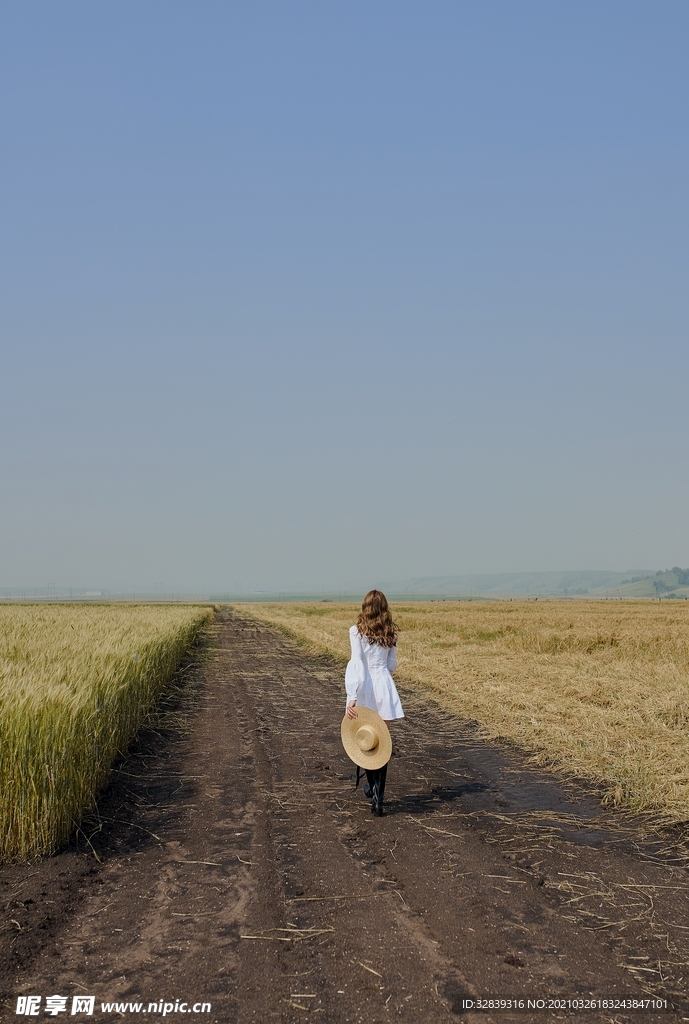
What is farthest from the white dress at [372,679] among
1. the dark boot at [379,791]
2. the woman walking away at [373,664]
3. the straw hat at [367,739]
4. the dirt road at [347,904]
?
the dirt road at [347,904]

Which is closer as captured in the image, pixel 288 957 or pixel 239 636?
pixel 288 957

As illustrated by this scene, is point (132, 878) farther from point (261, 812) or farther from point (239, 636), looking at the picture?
point (239, 636)

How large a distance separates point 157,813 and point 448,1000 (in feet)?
16.4

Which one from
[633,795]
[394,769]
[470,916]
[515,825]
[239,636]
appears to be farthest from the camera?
[239,636]

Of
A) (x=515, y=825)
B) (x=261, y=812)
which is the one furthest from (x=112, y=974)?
(x=515, y=825)

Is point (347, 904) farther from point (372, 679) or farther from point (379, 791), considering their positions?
point (372, 679)

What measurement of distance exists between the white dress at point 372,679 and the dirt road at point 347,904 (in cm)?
109

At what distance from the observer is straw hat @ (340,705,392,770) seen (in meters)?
8.38

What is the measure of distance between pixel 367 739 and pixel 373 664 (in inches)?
33.6

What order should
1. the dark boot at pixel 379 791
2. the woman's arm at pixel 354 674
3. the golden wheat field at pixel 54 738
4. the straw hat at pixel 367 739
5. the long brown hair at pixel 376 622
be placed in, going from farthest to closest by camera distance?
the long brown hair at pixel 376 622
the woman's arm at pixel 354 674
the straw hat at pixel 367 739
the dark boot at pixel 379 791
the golden wheat field at pixel 54 738

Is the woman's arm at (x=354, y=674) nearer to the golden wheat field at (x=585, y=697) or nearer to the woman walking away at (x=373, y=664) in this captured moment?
the woman walking away at (x=373, y=664)

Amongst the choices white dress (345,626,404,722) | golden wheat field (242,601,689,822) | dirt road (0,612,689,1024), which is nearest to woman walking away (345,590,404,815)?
white dress (345,626,404,722)

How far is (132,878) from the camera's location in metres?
6.54

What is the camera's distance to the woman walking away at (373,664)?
8773 mm
